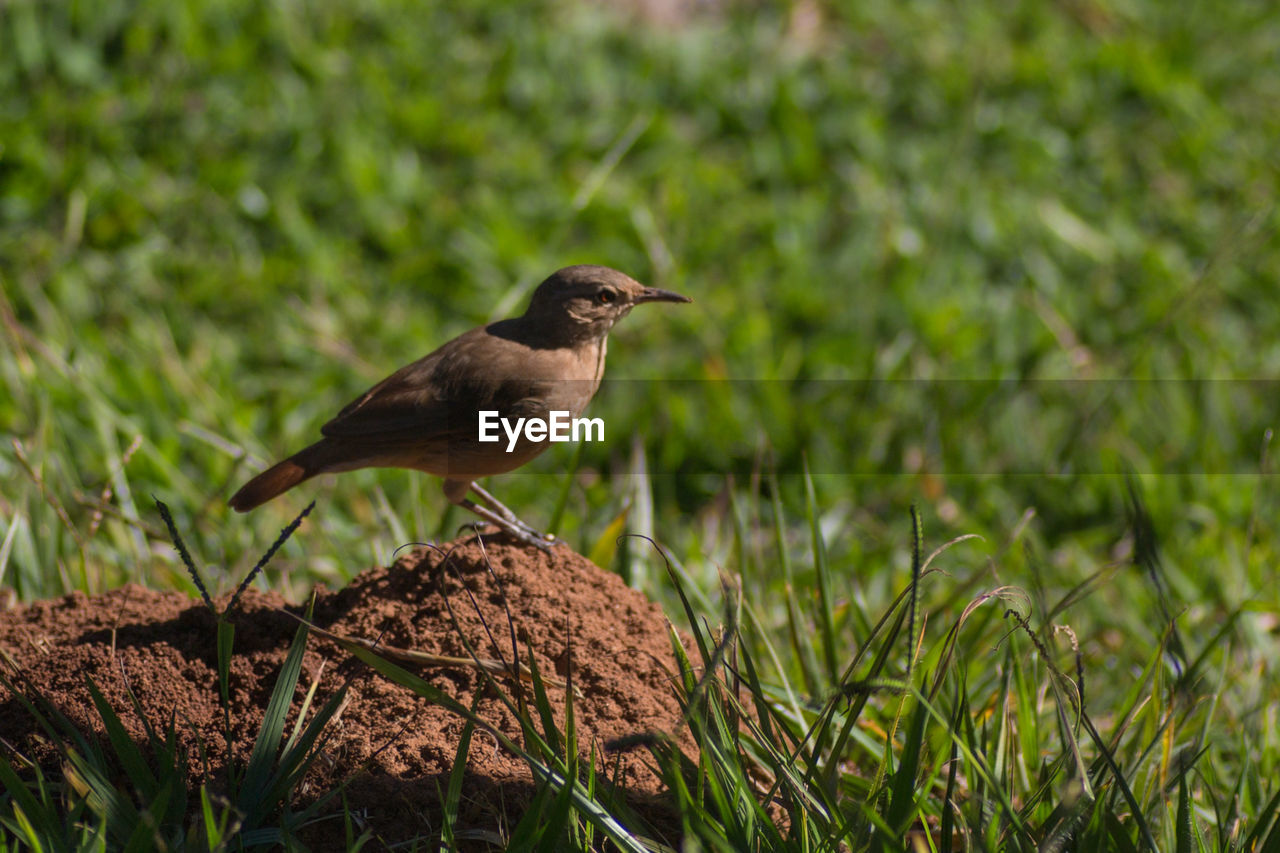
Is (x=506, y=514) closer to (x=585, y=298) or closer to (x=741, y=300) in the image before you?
(x=585, y=298)

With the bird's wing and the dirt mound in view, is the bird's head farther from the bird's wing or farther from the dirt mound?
the dirt mound

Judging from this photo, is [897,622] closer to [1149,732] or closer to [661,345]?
[1149,732]

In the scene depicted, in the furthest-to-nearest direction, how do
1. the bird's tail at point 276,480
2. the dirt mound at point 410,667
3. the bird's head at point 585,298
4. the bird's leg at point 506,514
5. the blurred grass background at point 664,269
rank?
the blurred grass background at point 664,269
the bird's leg at point 506,514
the bird's head at point 585,298
the bird's tail at point 276,480
the dirt mound at point 410,667

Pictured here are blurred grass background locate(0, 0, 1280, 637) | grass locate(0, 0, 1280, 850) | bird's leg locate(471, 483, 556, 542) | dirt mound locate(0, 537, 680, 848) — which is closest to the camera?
dirt mound locate(0, 537, 680, 848)

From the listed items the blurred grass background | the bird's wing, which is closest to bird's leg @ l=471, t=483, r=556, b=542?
the bird's wing

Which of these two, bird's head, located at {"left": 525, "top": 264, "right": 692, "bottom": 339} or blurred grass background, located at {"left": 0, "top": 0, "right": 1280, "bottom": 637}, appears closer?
bird's head, located at {"left": 525, "top": 264, "right": 692, "bottom": 339}

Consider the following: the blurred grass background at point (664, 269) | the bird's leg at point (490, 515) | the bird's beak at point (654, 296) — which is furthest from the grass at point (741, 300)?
the bird's beak at point (654, 296)

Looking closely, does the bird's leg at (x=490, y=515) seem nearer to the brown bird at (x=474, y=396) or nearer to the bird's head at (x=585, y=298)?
the brown bird at (x=474, y=396)

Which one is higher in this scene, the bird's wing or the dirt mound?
the bird's wing
